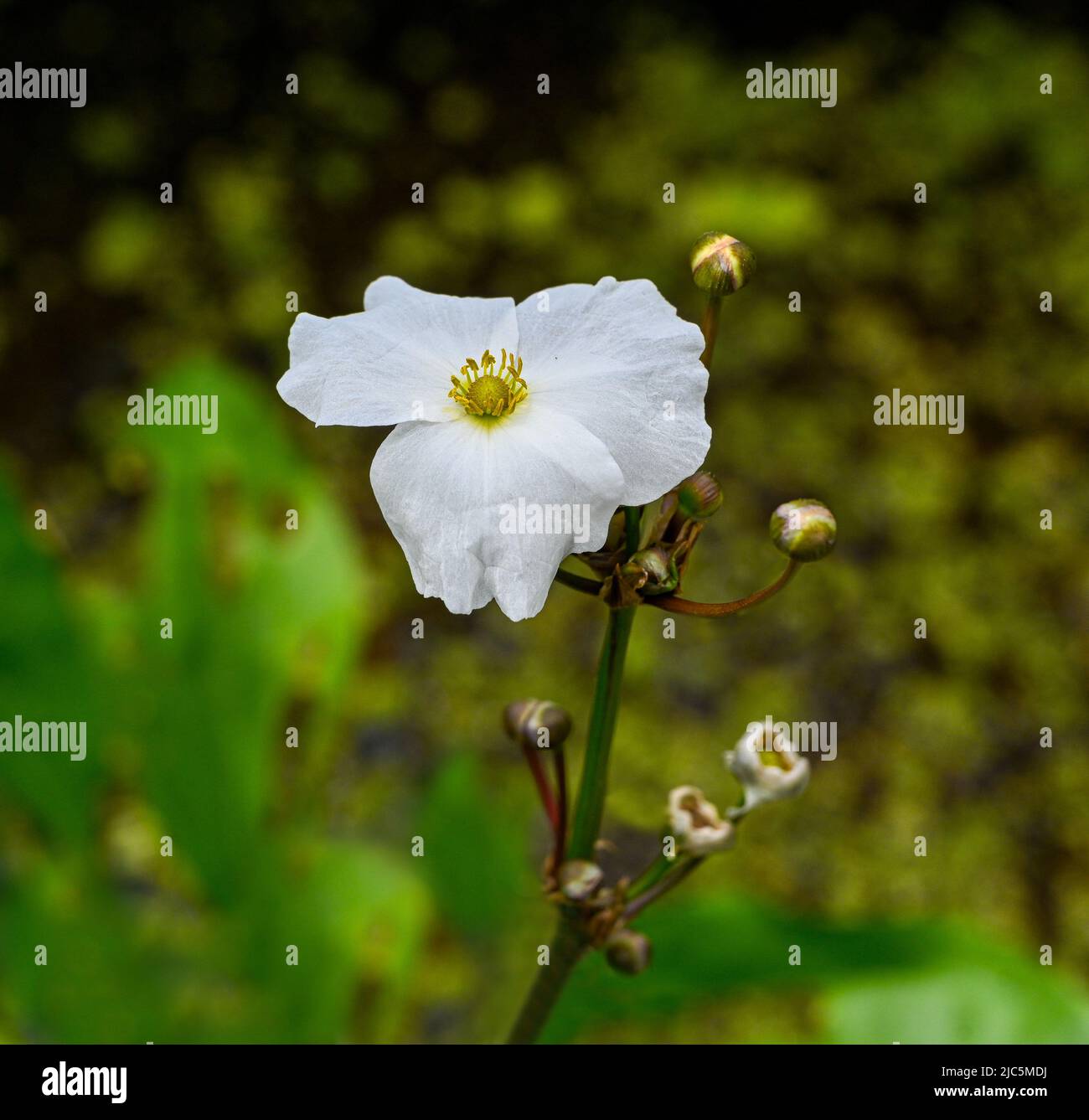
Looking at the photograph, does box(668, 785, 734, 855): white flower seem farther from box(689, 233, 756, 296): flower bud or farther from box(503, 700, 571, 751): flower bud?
box(689, 233, 756, 296): flower bud

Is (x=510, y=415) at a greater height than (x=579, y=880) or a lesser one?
greater

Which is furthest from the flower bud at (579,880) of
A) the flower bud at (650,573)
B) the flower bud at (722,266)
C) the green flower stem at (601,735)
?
the flower bud at (722,266)

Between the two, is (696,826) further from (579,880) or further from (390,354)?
(390,354)

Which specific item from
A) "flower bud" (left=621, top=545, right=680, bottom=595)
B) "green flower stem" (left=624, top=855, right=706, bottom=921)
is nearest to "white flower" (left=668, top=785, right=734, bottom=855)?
"green flower stem" (left=624, top=855, right=706, bottom=921)

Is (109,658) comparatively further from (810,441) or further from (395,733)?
(810,441)

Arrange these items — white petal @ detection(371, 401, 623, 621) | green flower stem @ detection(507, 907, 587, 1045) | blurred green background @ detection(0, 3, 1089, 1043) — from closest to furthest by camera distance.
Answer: white petal @ detection(371, 401, 623, 621) < green flower stem @ detection(507, 907, 587, 1045) < blurred green background @ detection(0, 3, 1089, 1043)

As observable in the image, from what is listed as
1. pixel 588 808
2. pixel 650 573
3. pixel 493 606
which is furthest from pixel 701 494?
pixel 493 606

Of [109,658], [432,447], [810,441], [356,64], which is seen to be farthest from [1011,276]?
[432,447]
